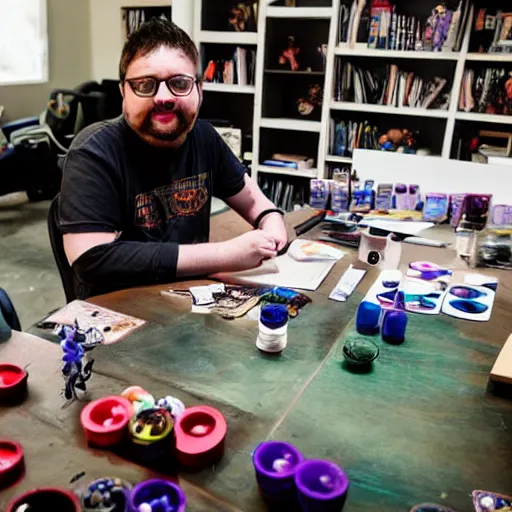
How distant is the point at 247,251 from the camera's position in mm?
1443

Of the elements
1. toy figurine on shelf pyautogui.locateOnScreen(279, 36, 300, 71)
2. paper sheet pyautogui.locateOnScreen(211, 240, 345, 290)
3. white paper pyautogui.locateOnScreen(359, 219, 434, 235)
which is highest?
toy figurine on shelf pyautogui.locateOnScreen(279, 36, 300, 71)

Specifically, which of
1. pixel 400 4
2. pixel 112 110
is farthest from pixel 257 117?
pixel 112 110

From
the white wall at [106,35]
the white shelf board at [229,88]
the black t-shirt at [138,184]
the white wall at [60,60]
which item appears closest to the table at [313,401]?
the black t-shirt at [138,184]

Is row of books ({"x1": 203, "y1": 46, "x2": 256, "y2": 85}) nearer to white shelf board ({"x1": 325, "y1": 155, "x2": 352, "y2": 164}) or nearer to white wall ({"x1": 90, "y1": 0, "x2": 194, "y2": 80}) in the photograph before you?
white shelf board ({"x1": 325, "y1": 155, "x2": 352, "y2": 164})

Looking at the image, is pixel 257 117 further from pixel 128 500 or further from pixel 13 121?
pixel 128 500

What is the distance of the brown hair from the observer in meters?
1.45

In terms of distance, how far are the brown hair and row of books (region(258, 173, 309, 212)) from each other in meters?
2.56

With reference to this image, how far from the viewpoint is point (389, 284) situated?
1415 millimetres

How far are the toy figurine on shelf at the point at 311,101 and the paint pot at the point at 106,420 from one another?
3444 millimetres

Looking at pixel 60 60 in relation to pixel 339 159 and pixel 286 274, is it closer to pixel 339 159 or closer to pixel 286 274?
pixel 339 159

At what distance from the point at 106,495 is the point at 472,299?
1.03 meters

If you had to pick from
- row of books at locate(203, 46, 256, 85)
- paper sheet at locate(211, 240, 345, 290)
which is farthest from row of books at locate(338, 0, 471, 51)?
paper sheet at locate(211, 240, 345, 290)

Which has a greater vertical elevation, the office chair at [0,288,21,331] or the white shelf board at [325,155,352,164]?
the white shelf board at [325,155,352,164]

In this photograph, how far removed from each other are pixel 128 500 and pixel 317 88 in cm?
366
